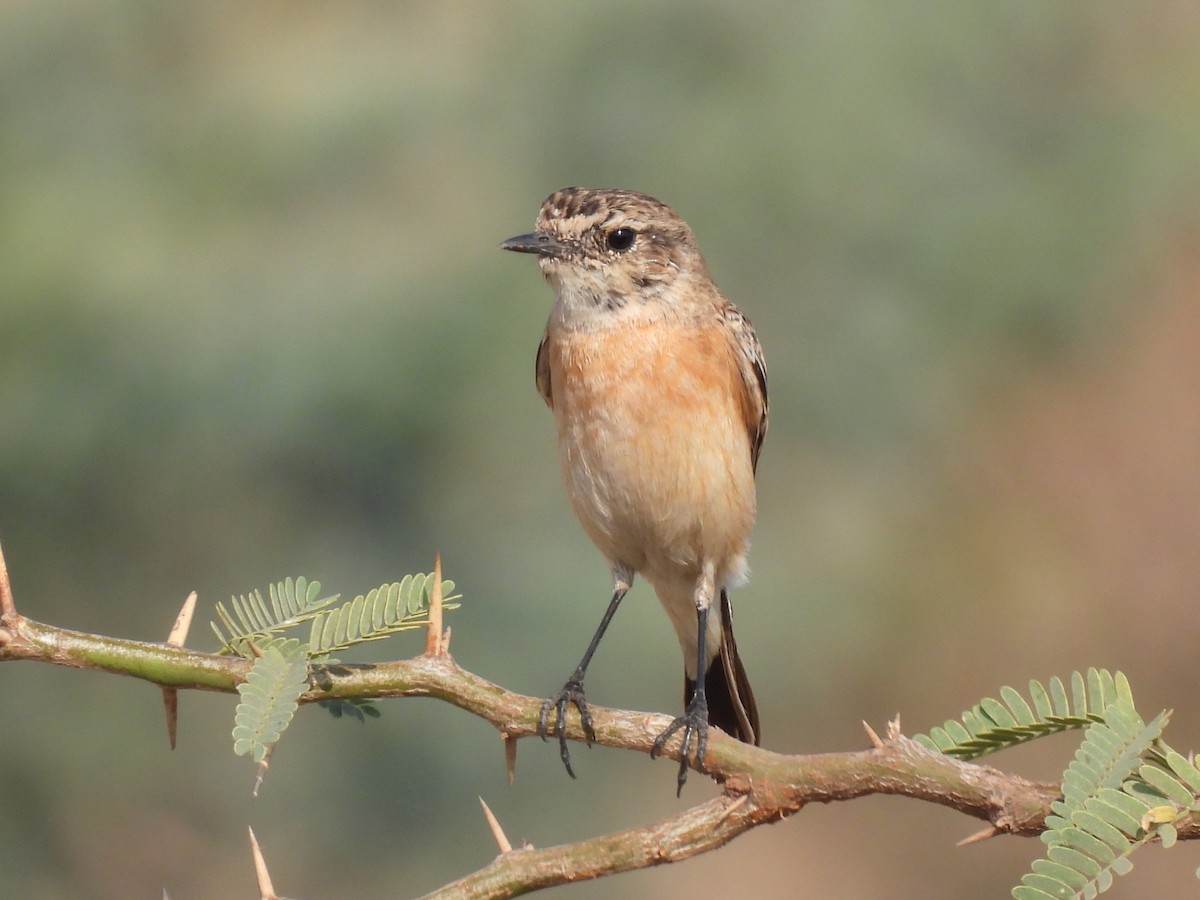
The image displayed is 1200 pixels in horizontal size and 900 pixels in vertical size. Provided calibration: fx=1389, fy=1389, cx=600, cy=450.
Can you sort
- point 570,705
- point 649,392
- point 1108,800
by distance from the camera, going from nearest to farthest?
point 1108,800 < point 570,705 < point 649,392

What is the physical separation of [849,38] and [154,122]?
4.83 meters

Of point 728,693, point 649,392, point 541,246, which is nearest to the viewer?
point 649,392

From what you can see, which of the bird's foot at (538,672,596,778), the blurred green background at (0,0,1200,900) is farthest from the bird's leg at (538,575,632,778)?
the blurred green background at (0,0,1200,900)

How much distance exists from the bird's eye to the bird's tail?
4.80 feet

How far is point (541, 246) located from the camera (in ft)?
15.9

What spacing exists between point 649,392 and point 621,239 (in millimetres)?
620

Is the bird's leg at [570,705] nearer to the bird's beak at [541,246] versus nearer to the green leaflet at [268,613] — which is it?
the green leaflet at [268,613]

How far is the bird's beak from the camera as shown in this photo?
15.9 feet

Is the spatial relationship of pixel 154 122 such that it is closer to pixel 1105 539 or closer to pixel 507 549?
pixel 507 549

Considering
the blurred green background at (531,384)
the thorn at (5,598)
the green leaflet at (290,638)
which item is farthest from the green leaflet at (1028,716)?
the blurred green background at (531,384)

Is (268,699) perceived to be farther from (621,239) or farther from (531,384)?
(531,384)

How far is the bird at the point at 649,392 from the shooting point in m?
4.76

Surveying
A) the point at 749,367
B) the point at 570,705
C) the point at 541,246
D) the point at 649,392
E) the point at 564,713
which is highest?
the point at 541,246

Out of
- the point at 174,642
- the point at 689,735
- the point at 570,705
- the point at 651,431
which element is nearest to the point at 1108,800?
the point at 689,735
